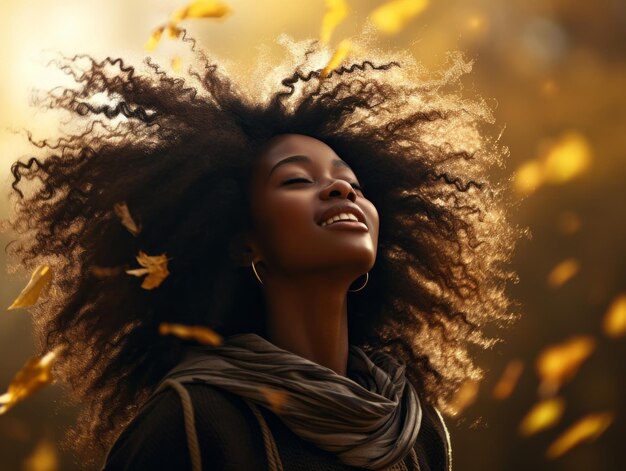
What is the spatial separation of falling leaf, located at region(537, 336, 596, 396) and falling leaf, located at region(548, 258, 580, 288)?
0.74 feet

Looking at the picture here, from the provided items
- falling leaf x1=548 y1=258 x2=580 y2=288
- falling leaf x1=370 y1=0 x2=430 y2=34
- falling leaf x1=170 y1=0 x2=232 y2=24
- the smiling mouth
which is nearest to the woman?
the smiling mouth

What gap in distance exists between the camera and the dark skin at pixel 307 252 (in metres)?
2.29

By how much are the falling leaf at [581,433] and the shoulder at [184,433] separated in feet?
7.31

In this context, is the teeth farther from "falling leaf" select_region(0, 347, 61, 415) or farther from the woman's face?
"falling leaf" select_region(0, 347, 61, 415)

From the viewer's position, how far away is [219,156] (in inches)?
98.0

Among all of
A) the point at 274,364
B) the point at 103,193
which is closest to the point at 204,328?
the point at 274,364

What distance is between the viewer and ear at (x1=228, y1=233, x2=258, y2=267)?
95.5 inches

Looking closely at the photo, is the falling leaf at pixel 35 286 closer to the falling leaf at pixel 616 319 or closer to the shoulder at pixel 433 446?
the shoulder at pixel 433 446

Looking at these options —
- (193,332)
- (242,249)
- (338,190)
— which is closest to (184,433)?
(193,332)

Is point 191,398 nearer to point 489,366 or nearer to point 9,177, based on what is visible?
point 9,177

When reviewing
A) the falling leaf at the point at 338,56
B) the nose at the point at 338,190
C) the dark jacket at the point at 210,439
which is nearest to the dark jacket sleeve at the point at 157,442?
the dark jacket at the point at 210,439

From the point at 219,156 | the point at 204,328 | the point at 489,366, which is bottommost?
the point at 489,366

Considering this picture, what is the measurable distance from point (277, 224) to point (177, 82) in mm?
495

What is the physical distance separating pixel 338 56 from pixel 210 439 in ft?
3.69
